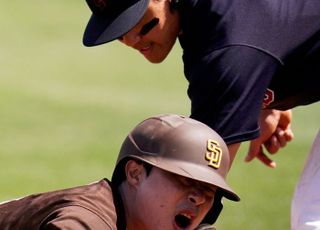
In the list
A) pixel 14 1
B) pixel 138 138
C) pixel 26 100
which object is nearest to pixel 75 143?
pixel 26 100

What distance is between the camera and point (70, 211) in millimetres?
4844

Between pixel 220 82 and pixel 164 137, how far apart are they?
630 mm

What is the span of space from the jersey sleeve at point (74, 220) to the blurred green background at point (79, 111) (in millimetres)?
3803

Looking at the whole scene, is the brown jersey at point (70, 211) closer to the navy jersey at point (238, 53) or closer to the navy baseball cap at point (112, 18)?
the navy jersey at point (238, 53)

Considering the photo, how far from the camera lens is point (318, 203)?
20.3 ft

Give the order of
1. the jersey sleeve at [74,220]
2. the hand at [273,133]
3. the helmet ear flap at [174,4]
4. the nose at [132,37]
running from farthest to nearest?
the hand at [273,133] → the nose at [132,37] → the helmet ear flap at [174,4] → the jersey sleeve at [74,220]

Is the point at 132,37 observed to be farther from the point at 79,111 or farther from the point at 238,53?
the point at 79,111

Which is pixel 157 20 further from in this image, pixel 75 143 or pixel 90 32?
pixel 75 143

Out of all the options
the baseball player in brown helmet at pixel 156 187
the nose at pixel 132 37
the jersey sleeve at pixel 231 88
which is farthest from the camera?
the nose at pixel 132 37

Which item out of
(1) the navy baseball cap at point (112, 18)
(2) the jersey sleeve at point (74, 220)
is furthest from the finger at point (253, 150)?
(2) the jersey sleeve at point (74, 220)

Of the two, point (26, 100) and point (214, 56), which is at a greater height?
point (214, 56)

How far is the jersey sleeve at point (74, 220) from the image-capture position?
475cm

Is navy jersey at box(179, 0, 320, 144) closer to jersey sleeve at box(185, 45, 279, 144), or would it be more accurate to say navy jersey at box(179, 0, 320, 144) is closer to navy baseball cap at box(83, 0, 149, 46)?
jersey sleeve at box(185, 45, 279, 144)

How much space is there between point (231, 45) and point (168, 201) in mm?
946
